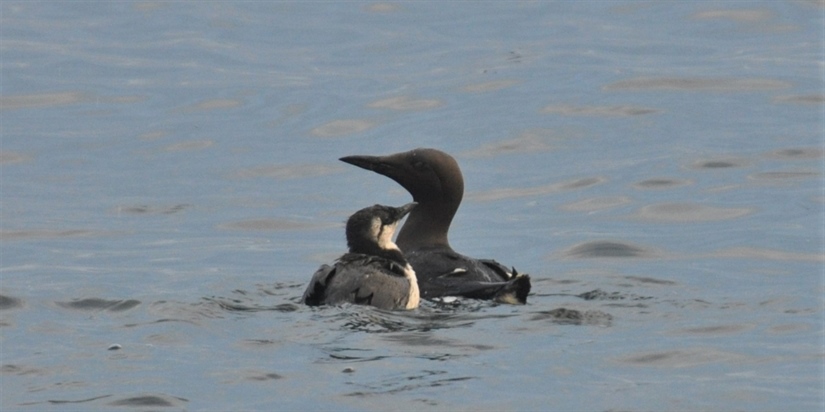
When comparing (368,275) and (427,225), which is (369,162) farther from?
(368,275)

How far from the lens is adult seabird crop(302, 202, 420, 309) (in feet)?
34.5

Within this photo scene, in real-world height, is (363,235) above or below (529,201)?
above

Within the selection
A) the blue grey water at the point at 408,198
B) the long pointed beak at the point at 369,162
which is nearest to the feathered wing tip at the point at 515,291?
the blue grey water at the point at 408,198

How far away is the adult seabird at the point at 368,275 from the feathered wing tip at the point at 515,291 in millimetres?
556

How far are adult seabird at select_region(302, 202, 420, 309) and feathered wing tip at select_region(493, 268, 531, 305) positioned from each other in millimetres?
556

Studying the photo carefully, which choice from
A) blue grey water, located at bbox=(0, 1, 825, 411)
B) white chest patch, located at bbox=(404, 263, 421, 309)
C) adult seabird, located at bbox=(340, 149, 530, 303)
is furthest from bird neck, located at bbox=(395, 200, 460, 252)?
white chest patch, located at bbox=(404, 263, 421, 309)

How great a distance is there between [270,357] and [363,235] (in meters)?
1.83

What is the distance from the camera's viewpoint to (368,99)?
22609 millimetres

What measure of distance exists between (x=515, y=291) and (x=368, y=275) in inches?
40.5

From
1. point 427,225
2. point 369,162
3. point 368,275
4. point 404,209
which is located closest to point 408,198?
point 369,162

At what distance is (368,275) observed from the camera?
10.6 meters

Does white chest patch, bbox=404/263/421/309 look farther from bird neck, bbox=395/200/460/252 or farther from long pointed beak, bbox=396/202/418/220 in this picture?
bird neck, bbox=395/200/460/252

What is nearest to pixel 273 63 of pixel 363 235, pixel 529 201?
pixel 529 201

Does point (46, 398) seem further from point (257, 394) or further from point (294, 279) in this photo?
point (294, 279)
